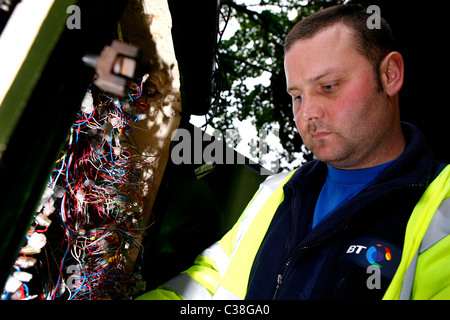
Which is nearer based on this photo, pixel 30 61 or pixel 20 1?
pixel 30 61

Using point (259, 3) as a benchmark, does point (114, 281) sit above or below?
below

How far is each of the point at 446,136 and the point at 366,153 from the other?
2768 millimetres

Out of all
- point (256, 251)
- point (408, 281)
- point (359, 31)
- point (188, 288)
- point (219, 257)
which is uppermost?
point (359, 31)

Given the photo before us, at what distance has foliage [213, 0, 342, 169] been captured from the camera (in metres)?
5.45

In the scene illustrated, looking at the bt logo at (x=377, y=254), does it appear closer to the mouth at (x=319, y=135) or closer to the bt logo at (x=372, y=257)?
the bt logo at (x=372, y=257)

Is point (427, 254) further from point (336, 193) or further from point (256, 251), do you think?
point (256, 251)

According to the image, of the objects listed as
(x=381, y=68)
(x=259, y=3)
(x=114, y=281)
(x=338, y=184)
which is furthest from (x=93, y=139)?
(x=259, y=3)

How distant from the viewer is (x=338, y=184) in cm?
163

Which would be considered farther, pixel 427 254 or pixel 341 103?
pixel 341 103

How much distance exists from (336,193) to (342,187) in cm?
5

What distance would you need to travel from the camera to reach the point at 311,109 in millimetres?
1545

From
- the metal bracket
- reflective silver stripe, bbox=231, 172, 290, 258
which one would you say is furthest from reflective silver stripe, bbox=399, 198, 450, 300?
the metal bracket

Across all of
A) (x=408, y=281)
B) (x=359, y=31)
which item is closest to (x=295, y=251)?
(x=408, y=281)
